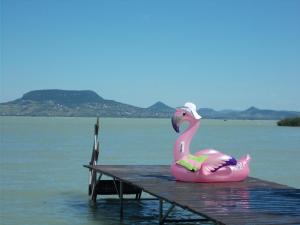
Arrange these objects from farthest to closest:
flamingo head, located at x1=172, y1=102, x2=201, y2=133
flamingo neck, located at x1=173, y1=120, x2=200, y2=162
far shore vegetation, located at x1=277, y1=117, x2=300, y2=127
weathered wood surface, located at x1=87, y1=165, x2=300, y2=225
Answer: far shore vegetation, located at x1=277, y1=117, x2=300, y2=127 → flamingo head, located at x1=172, y1=102, x2=201, y2=133 → flamingo neck, located at x1=173, y1=120, x2=200, y2=162 → weathered wood surface, located at x1=87, y1=165, x2=300, y2=225

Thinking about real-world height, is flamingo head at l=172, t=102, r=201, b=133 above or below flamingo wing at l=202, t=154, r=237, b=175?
above

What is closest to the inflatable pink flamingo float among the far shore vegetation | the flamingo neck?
the flamingo neck

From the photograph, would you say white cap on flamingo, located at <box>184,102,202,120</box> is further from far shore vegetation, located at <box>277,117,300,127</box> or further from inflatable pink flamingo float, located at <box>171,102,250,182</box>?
far shore vegetation, located at <box>277,117,300,127</box>

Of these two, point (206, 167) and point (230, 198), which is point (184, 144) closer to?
point (206, 167)

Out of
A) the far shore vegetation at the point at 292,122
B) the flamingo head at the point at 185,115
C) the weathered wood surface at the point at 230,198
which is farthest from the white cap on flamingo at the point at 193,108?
the far shore vegetation at the point at 292,122

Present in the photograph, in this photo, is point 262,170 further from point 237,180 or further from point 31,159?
point 237,180

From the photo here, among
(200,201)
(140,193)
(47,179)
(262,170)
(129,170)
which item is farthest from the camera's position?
(262,170)

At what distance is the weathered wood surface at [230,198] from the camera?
8.99 meters

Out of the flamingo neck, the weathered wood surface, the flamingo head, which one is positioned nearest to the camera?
the weathered wood surface

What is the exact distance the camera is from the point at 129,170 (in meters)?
16.0

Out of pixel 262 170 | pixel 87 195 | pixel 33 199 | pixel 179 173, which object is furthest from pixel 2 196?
pixel 262 170

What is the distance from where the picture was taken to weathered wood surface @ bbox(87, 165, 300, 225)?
899 cm

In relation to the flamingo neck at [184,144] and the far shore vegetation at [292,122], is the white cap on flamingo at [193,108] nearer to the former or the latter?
the flamingo neck at [184,144]

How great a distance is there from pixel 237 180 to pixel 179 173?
1.28 meters
